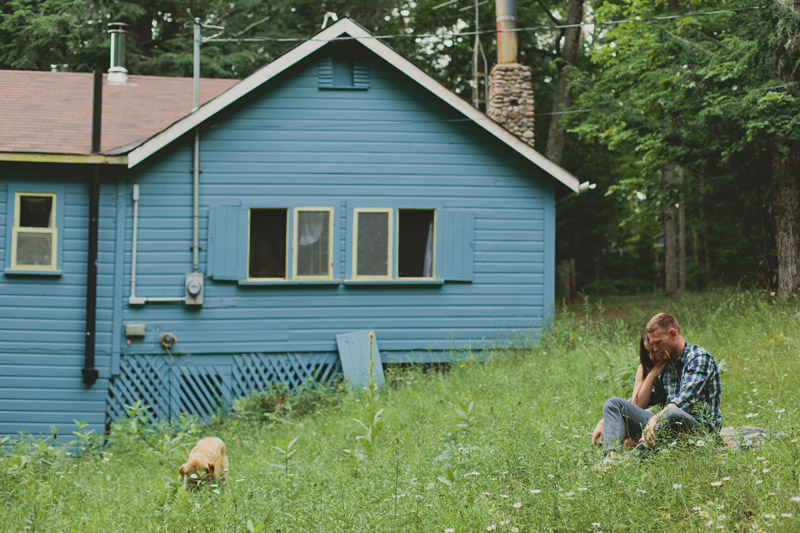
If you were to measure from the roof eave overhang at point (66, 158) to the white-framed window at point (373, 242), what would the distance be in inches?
138

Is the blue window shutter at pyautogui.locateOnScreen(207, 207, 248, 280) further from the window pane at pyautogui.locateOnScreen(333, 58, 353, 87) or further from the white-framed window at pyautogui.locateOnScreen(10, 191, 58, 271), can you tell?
the window pane at pyautogui.locateOnScreen(333, 58, 353, 87)

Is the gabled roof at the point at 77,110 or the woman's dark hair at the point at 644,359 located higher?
the gabled roof at the point at 77,110

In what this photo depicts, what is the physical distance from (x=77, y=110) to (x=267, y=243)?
4.23 metres

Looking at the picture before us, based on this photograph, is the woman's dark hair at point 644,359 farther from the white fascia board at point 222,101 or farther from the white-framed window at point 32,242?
the white-framed window at point 32,242

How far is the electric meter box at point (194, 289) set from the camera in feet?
37.4

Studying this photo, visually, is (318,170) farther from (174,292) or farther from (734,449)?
(734,449)

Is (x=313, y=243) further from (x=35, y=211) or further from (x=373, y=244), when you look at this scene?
(x=35, y=211)

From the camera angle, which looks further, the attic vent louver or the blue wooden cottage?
the attic vent louver

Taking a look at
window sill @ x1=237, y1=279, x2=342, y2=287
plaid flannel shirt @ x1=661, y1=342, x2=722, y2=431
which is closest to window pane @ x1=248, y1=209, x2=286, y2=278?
window sill @ x1=237, y1=279, x2=342, y2=287

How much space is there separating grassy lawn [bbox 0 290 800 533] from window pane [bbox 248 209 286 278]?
1974mm

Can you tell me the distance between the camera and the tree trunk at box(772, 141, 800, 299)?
12.1m

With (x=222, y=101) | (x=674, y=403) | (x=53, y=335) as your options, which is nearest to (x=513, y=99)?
(x=222, y=101)

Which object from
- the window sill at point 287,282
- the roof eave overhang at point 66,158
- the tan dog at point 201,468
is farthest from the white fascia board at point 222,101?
the tan dog at point 201,468

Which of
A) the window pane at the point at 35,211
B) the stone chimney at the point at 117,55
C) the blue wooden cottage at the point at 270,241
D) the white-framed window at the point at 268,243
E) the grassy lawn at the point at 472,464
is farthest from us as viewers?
the stone chimney at the point at 117,55
